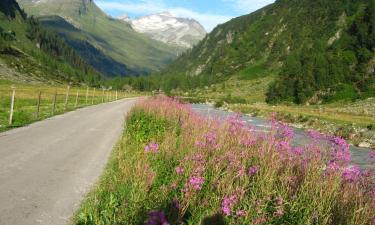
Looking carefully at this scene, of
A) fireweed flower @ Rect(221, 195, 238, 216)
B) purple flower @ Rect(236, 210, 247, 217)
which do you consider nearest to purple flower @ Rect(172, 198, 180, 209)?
fireweed flower @ Rect(221, 195, 238, 216)

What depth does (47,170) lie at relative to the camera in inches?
425

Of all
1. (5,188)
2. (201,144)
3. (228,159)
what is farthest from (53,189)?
(228,159)

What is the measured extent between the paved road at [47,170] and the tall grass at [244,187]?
846mm

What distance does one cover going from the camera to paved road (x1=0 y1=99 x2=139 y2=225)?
24.6ft

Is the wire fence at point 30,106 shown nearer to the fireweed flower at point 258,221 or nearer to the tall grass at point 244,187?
the tall grass at point 244,187

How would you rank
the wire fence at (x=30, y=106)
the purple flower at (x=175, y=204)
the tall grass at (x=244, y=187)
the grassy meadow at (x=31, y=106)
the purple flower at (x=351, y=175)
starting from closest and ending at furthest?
the purple flower at (x=175, y=204) → the tall grass at (x=244, y=187) → the purple flower at (x=351, y=175) → the wire fence at (x=30, y=106) → the grassy meadow at (x=31, y=106)

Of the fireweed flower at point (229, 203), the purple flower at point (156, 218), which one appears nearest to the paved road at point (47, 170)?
the purple flower at point (156, 218)

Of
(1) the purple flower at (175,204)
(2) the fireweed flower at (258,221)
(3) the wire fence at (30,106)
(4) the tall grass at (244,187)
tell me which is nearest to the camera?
(2) the fireweed flower at (258,221)

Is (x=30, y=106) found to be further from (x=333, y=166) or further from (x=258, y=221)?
(x=258, y=221)

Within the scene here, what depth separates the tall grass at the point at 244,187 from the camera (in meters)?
5.80

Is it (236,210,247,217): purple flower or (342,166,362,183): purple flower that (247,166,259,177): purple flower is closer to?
Result: (236,210,247,217): purple flower

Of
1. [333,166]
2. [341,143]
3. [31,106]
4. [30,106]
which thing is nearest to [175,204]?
[333,166]

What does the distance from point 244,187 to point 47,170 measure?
21.0 ft

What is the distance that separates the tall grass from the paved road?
2.78 ft
